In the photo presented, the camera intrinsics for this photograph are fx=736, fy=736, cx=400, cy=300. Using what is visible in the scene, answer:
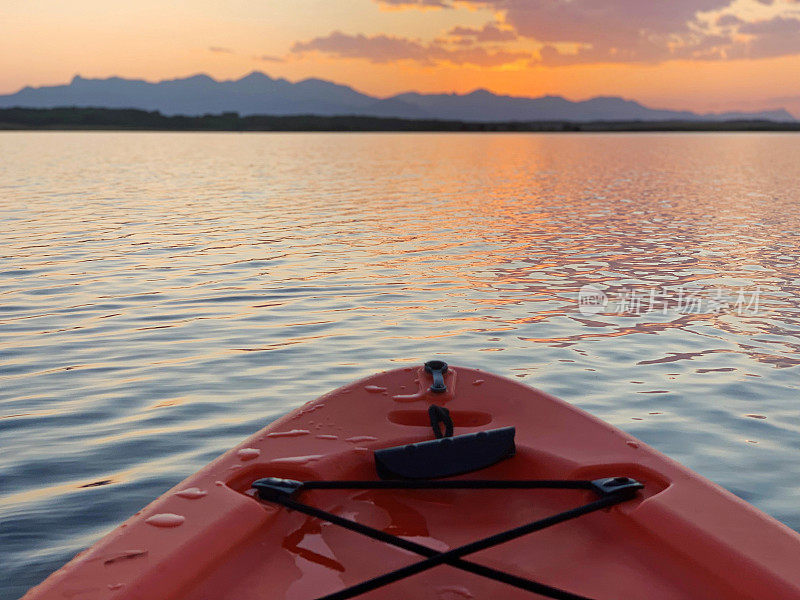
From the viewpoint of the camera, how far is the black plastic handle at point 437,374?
14.1ft

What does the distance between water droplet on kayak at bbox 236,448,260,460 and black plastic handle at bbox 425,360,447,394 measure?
1.14m

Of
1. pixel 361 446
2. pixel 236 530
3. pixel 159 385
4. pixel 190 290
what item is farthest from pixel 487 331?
pixel 236 530

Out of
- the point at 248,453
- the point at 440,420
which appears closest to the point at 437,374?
the point at 440,420

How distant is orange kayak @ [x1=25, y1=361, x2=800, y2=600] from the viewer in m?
2.74

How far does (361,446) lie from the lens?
12.4 feet

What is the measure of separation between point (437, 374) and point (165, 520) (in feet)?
6.31

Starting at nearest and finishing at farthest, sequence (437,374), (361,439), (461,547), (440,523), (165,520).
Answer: (461,547)
(165,520)
(440,523)
(361,439)
(437,374)

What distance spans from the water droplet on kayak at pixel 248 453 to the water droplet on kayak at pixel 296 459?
108 millimetres

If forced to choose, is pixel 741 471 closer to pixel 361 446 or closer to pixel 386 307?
pixel 361 446

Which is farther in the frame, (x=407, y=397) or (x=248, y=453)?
(x=407, y=397)

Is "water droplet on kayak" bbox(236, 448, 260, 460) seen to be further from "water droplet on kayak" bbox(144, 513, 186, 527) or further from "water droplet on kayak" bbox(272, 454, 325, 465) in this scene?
"water droplet on kayak" bbox(144, 513, 186, 527)

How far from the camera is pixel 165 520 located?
2959mm

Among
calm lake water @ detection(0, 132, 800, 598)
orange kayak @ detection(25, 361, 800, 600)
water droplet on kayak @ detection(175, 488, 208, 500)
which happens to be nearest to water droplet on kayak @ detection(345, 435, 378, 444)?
orange kayak @ detection(25, 361, 800, 600)

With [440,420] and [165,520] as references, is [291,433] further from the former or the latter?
[165,520]
